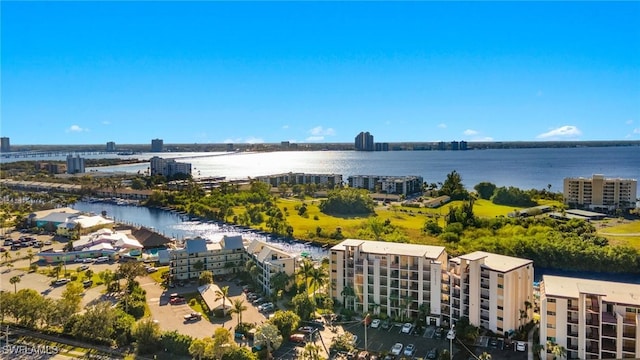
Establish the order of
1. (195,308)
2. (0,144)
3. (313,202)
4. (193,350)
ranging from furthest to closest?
(0,144), (313,202), (195,308), (193,350)

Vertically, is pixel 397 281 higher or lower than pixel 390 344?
higher

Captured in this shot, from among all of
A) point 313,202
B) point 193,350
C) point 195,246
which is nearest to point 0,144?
point 313,202

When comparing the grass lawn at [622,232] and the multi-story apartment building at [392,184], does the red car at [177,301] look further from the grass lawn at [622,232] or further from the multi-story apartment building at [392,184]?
the multi-story apartment building at [392,184]

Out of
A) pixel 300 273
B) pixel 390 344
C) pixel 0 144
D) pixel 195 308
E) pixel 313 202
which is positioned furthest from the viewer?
pixel 0 144

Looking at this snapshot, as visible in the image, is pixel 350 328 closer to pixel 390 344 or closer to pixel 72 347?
pixel 390 344

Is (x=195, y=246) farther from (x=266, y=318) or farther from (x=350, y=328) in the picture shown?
Answer: (x=350, y=328)

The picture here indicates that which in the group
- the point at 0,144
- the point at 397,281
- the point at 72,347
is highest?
the point at 0,144

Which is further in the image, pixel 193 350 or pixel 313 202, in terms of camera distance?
pixel 313 202

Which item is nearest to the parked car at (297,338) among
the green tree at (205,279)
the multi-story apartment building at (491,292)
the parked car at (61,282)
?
the multi-story apartment building at (491,292)
